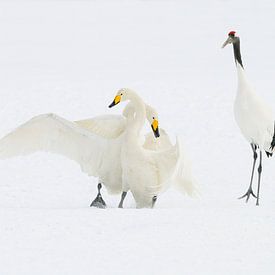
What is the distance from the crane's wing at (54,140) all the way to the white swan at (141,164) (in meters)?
0.49

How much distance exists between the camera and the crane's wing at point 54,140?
33.3 feet

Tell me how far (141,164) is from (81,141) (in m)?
0.86

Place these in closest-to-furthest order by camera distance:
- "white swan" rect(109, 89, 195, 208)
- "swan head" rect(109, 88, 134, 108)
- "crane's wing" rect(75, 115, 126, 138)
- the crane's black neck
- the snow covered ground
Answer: the snow covered ground, "white swan" rect(109, 89, 195, 208), "swan head" rect(109, 88, 134, 108), "crane's wing" rect(75, 115, 126, 138), the crane's black neck

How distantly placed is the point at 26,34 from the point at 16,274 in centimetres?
2028

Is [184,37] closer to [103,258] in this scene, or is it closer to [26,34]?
[26,34]

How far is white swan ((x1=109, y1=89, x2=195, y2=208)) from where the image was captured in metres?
9.82

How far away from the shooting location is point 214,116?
1524 centimetres

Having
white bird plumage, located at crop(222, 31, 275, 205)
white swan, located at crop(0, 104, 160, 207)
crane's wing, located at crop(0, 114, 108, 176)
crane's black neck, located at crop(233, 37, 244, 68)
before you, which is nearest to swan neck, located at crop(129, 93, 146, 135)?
white swan, located at crop(0, 104, 160, 207)

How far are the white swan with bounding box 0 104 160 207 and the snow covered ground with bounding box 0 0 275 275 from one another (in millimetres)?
517

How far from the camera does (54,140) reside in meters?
10.3

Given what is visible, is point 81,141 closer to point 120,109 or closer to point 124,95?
point 124,95

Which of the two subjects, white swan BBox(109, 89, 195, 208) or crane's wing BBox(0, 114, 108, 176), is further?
crane's wing BBox(0, 114, 108, 176)

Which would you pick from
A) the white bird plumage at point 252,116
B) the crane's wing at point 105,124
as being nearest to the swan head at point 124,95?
the crane's wing at point 105,124

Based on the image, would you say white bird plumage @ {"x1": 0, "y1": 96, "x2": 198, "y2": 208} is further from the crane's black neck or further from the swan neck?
the crane's black neck
